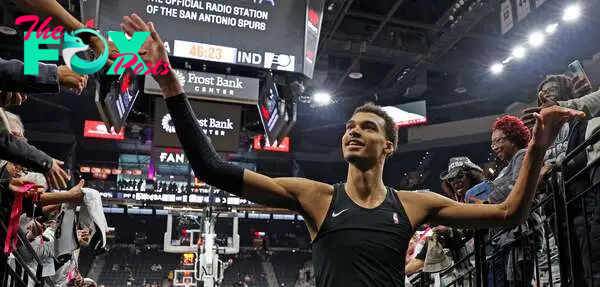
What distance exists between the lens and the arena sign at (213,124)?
662cm

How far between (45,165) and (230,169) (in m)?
1.18

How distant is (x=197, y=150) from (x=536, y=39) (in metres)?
11.3

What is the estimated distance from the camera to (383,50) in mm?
13484

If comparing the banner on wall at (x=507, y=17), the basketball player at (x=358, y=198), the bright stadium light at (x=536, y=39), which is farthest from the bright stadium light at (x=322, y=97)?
the basketball player at (x=358, y=198)

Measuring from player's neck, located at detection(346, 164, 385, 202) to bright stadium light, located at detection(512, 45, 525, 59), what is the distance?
11.7 meters

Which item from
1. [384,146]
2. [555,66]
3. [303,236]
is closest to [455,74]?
[555,66]

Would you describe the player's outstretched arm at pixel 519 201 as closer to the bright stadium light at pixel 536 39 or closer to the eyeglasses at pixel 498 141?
the eyeglasses at pixel 498 141

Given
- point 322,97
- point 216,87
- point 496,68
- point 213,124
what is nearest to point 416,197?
point 216,87

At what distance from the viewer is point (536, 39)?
11.9 m

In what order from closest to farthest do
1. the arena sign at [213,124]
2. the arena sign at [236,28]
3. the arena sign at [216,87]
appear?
the arena sign at [236,28], the arena sign at [216,87], the arena sign at [213,124]

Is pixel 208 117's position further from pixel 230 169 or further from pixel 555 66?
pixel 555 66

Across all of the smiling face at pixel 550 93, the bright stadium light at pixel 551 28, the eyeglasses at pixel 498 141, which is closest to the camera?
the smiling face at pixel 550 93

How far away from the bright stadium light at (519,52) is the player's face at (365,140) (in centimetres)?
1156

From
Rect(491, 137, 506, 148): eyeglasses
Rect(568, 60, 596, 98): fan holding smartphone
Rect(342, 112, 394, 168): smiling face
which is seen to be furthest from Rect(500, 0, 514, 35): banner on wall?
Rect(342, 112, 394, 168): smiling face
